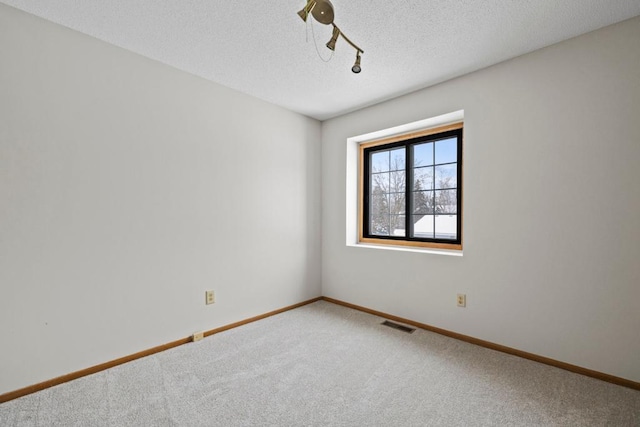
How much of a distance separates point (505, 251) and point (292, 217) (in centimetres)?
211

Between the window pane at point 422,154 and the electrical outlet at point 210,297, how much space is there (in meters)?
2.41

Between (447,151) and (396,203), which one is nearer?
(447,151)

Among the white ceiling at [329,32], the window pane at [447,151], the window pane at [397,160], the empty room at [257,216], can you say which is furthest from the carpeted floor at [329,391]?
the white ceiling at [329,32]

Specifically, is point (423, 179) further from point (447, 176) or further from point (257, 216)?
point (257, 216)

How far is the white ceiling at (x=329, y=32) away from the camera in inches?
68.6

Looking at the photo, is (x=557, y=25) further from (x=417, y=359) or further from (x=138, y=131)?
(x=138, y=131)

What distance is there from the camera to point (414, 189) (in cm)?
321

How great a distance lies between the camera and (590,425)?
1.52m

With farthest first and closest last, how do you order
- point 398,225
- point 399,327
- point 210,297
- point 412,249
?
point 398,225 < point 412,249 < point 399,327 < point 210,297

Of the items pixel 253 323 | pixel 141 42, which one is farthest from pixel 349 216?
pixel 141 42

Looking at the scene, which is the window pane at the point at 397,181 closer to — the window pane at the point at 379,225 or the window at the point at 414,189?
the window at the point at 414,189

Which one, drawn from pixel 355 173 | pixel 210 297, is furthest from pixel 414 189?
pixel 210 297

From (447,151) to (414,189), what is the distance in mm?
500

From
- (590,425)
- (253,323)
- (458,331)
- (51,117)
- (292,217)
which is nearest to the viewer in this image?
(590,425)
